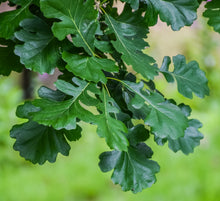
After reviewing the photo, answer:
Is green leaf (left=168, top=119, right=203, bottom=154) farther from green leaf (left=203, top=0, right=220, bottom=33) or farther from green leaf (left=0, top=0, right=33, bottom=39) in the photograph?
green leaf (left=0, top=0, right=33, bottom=39)

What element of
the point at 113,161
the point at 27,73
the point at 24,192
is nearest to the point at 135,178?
the point at 113,161

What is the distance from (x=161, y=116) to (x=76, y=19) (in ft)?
0.65

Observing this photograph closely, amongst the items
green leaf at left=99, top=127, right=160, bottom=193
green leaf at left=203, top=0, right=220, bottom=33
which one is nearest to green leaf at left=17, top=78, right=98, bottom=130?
green leaf at left=99, top=127, right=160, bottom=193

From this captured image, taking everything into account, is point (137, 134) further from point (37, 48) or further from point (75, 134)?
point (37, 48)

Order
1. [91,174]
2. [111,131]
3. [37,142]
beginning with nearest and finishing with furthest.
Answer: [111,131] → [37,142] → [91,174]

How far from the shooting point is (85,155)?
2787 mm

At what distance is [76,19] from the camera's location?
0.55 metres

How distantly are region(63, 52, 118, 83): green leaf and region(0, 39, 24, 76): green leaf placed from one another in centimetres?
16

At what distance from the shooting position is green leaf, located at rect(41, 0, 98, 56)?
1.73 feet

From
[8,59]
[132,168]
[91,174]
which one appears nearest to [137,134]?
[132,168]

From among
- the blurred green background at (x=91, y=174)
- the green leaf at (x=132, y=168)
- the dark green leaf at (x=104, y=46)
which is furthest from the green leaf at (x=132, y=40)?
the blurred green background at (x=91, y=174)

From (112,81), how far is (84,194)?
2.13 m

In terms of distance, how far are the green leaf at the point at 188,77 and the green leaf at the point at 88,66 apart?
6.7 inches

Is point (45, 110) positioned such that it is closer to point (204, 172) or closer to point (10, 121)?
point (204, 172)
